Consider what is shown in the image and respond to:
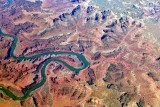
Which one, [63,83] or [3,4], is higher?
[3,4]

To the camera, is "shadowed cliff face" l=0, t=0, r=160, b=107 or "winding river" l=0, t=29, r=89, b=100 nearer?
"shadowed cliff face" l=0, t=0, r=160, b=107

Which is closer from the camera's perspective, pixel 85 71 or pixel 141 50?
pixel 85 71

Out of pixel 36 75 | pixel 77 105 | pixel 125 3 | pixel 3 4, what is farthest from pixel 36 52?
pixel 125 3

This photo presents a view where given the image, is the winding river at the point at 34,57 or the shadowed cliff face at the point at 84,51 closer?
the shadowed cliff face at the point at 84,51

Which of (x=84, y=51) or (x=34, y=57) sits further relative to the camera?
(x=84, y=51)

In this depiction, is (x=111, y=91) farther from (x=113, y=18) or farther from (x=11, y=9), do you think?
(x=11, y=9)

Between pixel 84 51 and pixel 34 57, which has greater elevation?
pixel 84 51

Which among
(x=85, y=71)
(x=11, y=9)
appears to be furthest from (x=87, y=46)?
(x=11, y=9)

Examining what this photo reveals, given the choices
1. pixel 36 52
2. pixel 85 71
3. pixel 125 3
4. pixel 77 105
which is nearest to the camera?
pixel 77 105

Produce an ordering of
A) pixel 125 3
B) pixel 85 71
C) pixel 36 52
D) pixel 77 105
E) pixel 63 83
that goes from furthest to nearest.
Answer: pixel 125 3 < pixel 36 52 < pixel 85 71 < pixel 63 83 < pixel 77 105
